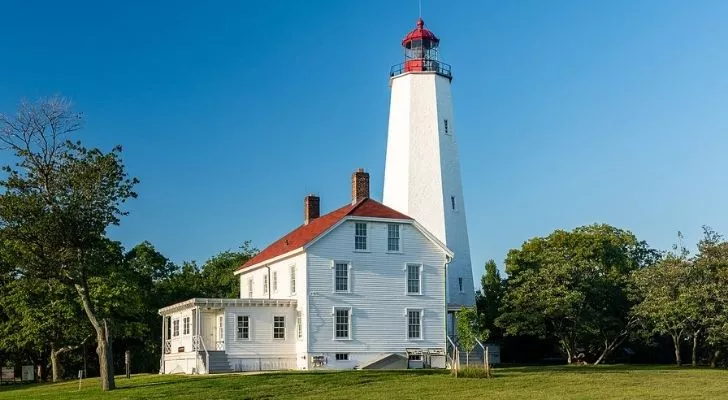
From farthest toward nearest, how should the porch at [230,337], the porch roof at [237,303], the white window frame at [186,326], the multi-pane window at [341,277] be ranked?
1. the white window frame at [186,326]
2. the multi-pane window at [341,277]
3. the porch roof at [237,303]
4. the porch at [230,337]

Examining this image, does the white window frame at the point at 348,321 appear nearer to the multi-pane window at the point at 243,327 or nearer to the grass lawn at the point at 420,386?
the multi-pane window at the point at 243,327

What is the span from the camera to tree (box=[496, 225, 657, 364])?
155 ft

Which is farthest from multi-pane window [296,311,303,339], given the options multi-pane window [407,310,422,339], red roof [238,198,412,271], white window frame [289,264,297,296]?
multi-pane window [407,310,422,339]

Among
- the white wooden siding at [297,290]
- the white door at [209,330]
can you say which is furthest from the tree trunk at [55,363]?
the white door at [209,330]

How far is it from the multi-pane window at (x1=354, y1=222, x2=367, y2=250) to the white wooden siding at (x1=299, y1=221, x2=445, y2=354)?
18 cm

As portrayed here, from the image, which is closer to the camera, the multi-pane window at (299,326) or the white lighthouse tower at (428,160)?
the multi-pane window at (299,326)

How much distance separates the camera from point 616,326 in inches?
1935

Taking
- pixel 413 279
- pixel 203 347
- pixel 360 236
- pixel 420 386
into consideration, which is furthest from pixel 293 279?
pixel 420 386

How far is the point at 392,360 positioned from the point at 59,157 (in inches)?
653

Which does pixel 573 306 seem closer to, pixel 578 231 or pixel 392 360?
pixel 578 231

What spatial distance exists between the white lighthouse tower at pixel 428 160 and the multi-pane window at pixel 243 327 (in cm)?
1097

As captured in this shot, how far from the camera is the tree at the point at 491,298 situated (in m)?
50.8

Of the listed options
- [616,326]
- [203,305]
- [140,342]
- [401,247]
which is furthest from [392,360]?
[140,342]

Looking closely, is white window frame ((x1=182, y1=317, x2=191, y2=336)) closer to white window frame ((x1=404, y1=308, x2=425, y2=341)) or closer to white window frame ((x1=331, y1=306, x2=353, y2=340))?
white window frame ((x1=331, y1=306, x2=353, y2=340))
